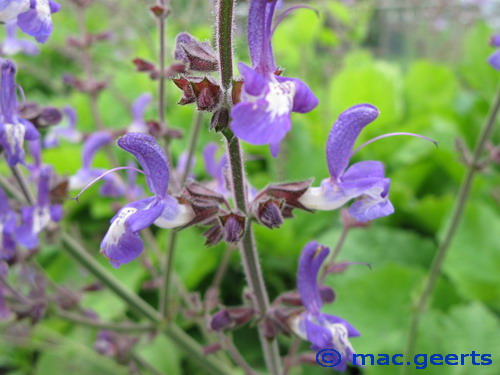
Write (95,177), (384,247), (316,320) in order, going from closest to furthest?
(316,320)
(95,177)
(384,247)

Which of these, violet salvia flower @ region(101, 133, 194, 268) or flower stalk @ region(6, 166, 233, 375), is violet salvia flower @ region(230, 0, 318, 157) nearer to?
violet salvia flower @ region(101, 133, 194, 268)

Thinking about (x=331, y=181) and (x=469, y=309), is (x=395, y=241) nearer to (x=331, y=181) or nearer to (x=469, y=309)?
(x=469, y=309)

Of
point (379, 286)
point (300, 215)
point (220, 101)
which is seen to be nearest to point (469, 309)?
point (379, 286)

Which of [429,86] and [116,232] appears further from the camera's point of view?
[429,86]

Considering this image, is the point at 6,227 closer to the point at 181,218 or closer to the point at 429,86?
the point at 181,218

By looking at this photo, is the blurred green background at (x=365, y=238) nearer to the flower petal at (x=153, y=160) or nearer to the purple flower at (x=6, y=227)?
the purple flower at (x=6, y=227)

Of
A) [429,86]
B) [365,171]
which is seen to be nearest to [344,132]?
[365,171]
